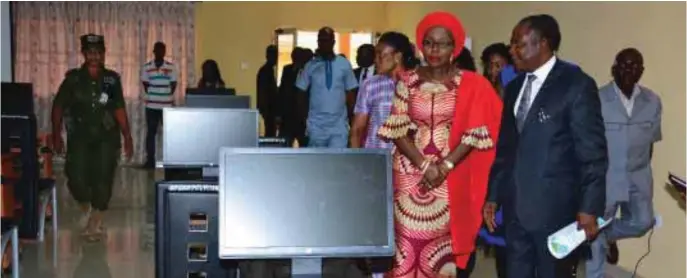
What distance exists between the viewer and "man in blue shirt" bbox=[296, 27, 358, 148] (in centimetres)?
582

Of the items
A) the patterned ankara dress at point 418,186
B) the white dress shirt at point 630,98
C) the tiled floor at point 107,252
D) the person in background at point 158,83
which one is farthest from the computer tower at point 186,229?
the person in background at point 158,83

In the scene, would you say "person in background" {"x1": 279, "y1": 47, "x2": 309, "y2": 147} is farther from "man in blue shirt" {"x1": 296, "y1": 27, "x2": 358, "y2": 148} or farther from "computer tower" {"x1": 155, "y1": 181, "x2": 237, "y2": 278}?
"computer tower" {"x1": 155, "y1": 181, "x2": 237, "y2": 278}

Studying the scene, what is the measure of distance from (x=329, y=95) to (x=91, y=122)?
166 centimetres

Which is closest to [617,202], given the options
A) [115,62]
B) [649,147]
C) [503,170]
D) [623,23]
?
[649,147]

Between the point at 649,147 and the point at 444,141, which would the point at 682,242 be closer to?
the point at 649,147

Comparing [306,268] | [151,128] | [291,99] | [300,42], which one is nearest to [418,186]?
[306,268]

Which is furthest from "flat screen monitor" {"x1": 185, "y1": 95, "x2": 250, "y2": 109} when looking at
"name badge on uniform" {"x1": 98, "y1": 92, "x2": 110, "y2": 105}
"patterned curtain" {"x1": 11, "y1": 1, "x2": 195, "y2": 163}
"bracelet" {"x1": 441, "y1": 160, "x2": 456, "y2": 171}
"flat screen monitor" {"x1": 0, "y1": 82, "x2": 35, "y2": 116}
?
"patterned curtain" {"x1": 11, "y1": 1, "x2": 195, "y2": 163}

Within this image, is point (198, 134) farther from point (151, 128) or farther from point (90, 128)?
point (151, 128)

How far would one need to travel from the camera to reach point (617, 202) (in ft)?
13.3

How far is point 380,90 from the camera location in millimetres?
3795

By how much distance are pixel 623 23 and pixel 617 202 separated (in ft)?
4.08

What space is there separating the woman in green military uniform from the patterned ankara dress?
3209 millimetres

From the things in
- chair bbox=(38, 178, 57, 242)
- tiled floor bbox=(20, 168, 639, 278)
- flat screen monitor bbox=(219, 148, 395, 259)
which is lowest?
tiled floor bbox=(20, 168, 639, 278)

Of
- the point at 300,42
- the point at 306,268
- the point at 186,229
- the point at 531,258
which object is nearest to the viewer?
the point at 306,268
